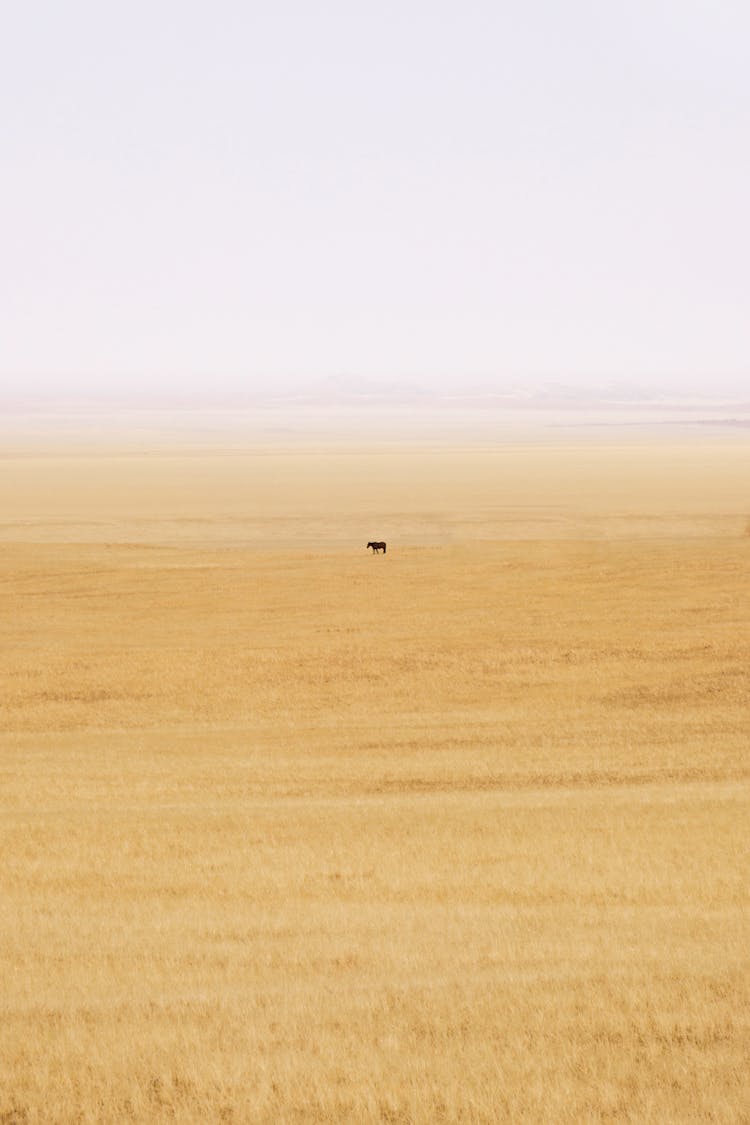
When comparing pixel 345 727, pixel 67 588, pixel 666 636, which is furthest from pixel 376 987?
pixel 67 588

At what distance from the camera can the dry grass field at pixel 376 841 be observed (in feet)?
30.6

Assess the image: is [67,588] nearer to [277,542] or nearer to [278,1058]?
[277,542]

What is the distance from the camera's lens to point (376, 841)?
17781mm

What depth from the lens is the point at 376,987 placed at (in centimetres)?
1115

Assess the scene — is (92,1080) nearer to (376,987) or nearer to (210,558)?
(376,987)

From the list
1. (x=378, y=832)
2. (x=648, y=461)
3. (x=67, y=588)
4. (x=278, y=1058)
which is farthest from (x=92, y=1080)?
(x=648, y=461)

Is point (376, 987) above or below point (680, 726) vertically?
above

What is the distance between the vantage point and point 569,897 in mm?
14828

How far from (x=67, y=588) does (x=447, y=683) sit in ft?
69.1

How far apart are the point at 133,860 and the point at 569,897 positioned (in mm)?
5425

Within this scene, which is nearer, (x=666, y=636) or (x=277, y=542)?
(x=666, y=636)

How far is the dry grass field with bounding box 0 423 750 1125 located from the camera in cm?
934

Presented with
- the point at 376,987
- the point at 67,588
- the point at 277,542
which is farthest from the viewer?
the point at 277,542

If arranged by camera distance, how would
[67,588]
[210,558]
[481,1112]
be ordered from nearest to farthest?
[481,1112]
[67,588]
[210,558]
